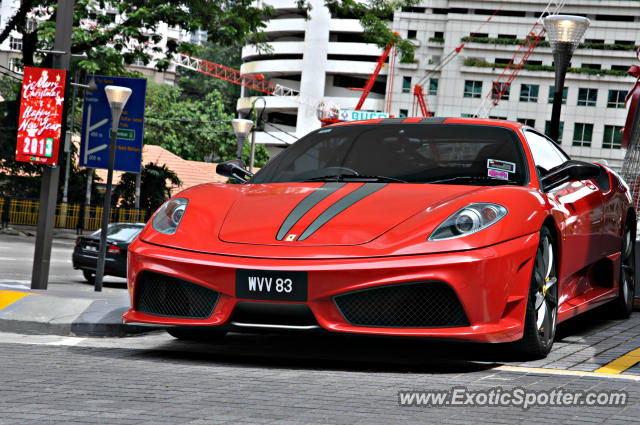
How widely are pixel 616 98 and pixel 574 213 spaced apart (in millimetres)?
72042

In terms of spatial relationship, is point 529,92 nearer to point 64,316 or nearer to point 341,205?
point 64,316

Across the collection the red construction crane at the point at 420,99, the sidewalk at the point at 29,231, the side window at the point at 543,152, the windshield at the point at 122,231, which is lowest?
the sidewalk at the point at 29,231

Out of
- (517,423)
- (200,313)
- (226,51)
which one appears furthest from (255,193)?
(226,51)

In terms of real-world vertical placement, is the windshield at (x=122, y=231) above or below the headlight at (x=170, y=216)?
below

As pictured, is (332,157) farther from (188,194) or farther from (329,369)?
(329,369)

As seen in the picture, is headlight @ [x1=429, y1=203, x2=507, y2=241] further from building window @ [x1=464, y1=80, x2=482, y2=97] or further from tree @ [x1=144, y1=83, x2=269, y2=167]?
building window @ [x1=464, y1=80, x2=482, y2=97]

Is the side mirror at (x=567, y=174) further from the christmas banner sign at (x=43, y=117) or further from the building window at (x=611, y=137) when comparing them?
the building window at (x=611, y=137)

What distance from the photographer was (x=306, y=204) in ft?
17.5

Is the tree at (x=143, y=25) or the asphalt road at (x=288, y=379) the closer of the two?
the asphalt road at (x=288, y=379)

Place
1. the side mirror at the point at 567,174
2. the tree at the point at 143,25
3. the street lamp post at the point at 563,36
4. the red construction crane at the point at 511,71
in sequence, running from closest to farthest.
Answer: the side mirror at the point at 567,174
the street lamp post at the point at 563,36
the tree at the point at 143,25
the red construction crane at the point at 511,71

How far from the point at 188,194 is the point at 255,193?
0.39m

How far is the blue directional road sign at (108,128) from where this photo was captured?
50.5ft

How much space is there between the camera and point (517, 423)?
3650 millimetres

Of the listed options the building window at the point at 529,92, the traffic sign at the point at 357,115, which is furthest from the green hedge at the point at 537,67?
the traffic sign at the point at 357,115
